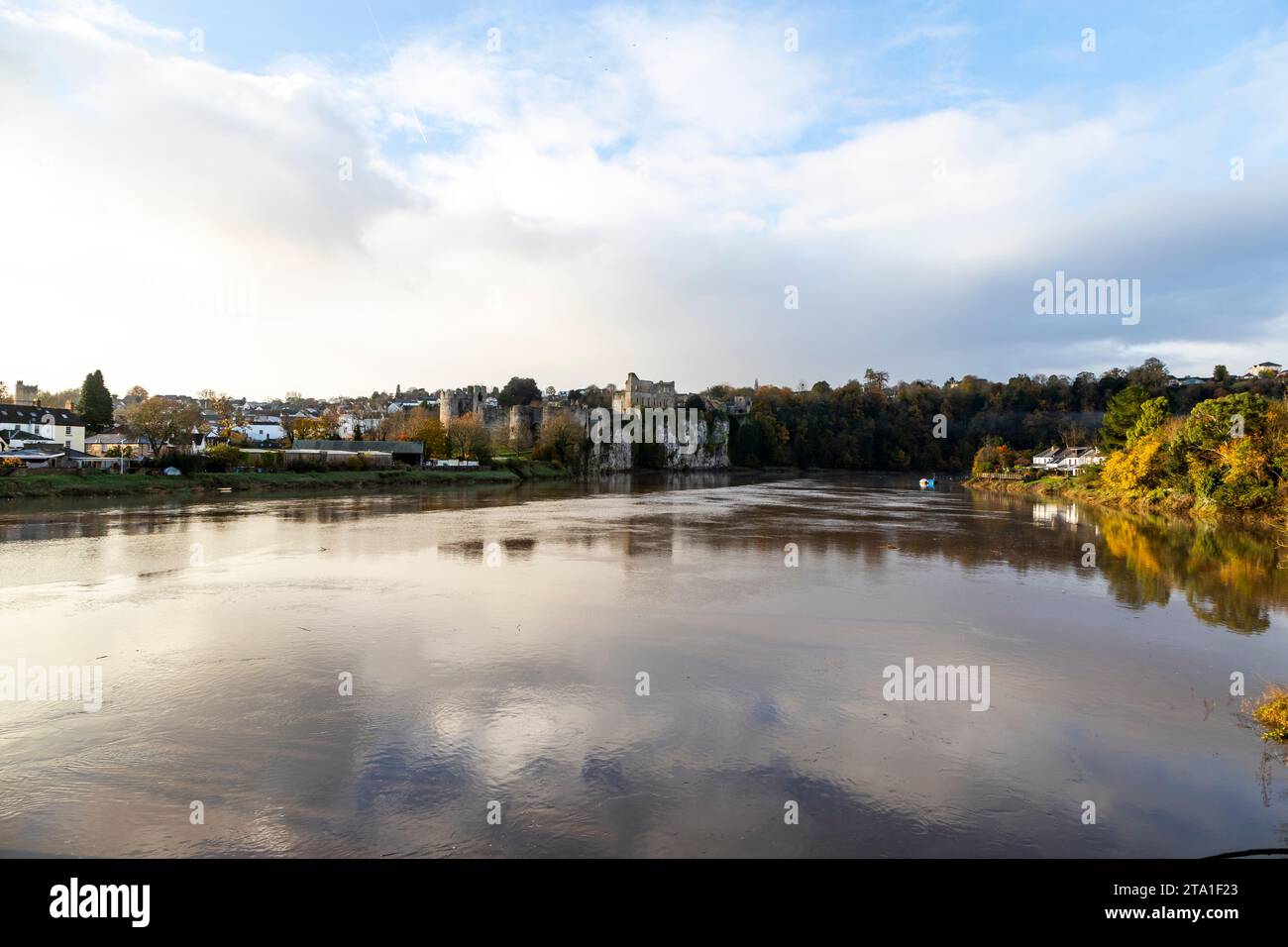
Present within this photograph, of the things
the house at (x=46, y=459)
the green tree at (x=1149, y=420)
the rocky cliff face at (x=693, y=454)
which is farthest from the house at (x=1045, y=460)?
the house at (x=46, y=459)

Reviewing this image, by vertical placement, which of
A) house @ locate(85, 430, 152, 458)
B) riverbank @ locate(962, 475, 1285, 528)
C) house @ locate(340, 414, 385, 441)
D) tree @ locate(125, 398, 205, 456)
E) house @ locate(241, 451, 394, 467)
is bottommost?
riverbank @ locate(962, 475, 1285, 528)

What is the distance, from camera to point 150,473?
36.3m

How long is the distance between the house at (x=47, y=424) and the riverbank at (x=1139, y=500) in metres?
66.3

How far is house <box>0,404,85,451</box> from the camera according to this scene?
158ft

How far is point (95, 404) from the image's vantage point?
5497 cm

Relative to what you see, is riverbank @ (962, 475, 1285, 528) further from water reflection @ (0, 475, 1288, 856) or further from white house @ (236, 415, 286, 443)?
white house @ (236, 415, 286, 443)

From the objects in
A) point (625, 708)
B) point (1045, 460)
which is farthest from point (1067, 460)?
point (625, 708)

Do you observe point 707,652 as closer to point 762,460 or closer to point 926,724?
point 926,724

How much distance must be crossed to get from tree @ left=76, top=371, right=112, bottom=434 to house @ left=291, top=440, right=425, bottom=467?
46.8 feet

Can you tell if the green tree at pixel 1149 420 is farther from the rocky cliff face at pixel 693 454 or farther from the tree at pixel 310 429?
the tree at pixel 310 429

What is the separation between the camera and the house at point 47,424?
48.2 metres

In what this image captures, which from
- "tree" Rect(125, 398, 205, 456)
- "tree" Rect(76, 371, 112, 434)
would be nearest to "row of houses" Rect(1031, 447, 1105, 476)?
"tree" Rect(125, 398, 205, 456)
